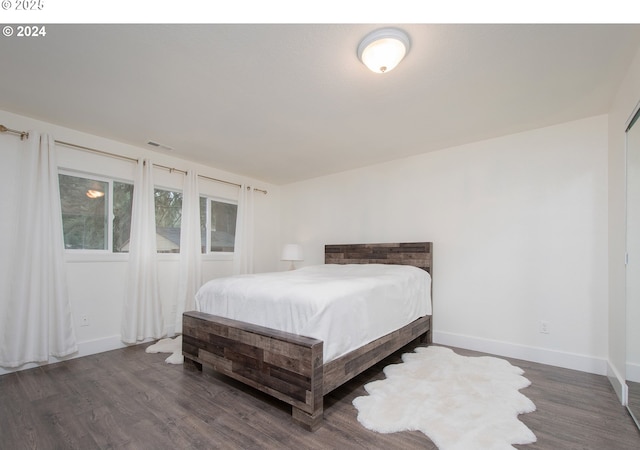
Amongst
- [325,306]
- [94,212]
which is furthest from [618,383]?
[94,212]

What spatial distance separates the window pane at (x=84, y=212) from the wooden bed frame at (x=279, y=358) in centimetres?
165

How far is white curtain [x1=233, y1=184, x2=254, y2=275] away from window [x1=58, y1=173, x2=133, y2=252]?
150 cm

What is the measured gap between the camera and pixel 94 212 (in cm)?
336

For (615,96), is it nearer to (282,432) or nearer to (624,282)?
(624,282)

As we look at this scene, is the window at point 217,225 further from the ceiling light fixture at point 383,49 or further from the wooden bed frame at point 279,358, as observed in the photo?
the ceiling light fixture at point 383,49

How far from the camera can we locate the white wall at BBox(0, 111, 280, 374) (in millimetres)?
2706

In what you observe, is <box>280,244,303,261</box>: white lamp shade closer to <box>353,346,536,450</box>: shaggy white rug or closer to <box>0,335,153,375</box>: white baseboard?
<box>0,335,153,375</box>: white baseboard

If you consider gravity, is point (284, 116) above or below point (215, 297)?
above

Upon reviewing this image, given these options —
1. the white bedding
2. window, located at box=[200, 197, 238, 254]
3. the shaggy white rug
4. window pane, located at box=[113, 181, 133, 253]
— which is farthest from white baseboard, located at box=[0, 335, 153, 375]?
the shaggy white rug

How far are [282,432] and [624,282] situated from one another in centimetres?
263

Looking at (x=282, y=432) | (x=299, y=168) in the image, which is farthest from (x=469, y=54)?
(x=299, y=168)

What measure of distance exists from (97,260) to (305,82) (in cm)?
295

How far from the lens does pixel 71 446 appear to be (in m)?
1.62

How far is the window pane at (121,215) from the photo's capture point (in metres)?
3.48
